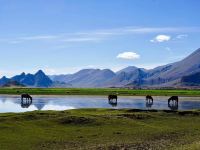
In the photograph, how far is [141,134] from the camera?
41.3m

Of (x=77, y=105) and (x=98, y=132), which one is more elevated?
(x=77, y=105)

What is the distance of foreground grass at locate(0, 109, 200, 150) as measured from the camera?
1353 inches

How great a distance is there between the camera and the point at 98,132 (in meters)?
42.3

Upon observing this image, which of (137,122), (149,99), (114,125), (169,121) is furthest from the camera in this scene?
(149,99)

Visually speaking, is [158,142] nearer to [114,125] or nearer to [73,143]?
[73,143]

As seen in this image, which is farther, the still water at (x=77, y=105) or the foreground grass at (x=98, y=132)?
the still water at (x=77, y=105)

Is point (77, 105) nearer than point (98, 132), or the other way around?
point (98, 132)

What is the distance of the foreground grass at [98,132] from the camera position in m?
34.4

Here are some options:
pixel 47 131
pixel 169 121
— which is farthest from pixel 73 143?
pixel 169 121

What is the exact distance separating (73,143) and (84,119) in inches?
519

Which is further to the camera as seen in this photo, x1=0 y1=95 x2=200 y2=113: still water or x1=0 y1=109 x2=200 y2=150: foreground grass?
x1=0 y1=95 x2=200 y2=113: still water

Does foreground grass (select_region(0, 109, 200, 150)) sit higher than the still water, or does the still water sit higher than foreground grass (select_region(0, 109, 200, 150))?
the still water

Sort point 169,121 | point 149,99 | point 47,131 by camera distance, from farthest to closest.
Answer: point 149,99, point 169,121, point 47,131

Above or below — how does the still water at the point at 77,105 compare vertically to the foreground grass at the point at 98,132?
above
